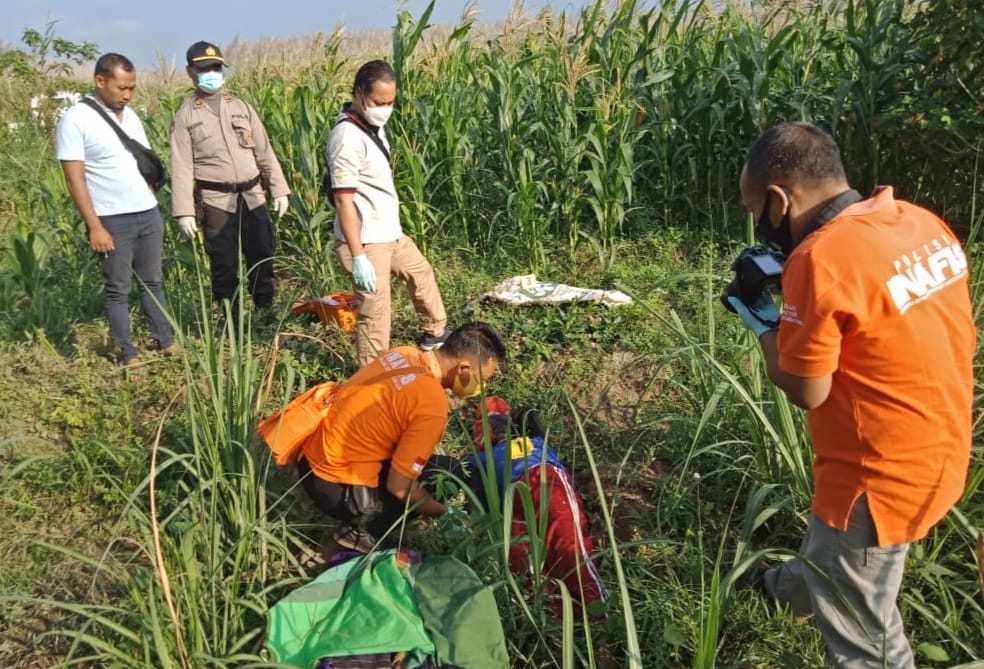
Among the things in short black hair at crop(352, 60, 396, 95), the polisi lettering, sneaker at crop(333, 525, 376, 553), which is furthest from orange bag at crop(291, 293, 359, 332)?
the polisi lettering

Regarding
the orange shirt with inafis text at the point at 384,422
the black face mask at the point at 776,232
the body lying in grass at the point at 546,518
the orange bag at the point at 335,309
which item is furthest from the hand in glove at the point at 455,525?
the orange bag at the point at 335,309

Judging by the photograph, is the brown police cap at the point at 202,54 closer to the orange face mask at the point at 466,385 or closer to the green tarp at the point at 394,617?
the orange face mask at the point at 466,385

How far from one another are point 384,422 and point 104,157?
2470mm

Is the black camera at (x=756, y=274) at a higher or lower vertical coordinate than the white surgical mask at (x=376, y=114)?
lower

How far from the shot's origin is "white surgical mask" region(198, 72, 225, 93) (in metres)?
4.27

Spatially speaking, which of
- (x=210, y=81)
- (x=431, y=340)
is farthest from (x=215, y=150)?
(x=431, y=340)

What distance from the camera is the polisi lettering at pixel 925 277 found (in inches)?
64.6

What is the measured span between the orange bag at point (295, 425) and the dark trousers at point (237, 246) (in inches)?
68.5

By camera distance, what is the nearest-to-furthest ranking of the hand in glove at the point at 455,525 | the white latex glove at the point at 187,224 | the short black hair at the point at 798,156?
the short black hair at the point at 798,156, the hand in glove at the point at 455,525, the white latex glove at the point at 187,224

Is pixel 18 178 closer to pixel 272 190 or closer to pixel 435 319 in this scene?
pixel 272 190

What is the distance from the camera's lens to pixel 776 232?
73.0 inches

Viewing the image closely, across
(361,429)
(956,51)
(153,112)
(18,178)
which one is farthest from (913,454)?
(18,178)

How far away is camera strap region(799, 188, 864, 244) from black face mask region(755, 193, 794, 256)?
0.25ft

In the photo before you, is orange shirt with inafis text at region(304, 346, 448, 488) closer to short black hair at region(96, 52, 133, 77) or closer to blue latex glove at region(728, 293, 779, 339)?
blue latex glove at region(728, 293, 779, 339)
